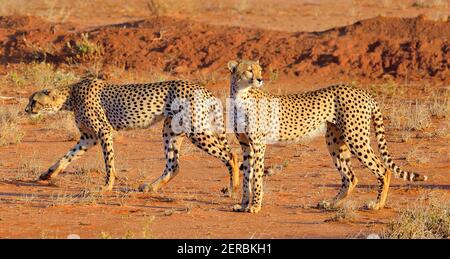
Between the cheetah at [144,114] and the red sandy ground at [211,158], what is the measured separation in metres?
0.31

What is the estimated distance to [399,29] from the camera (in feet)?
63.0

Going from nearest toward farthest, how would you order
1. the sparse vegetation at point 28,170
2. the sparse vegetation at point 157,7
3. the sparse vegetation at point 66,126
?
1. the sparse vegetation at point 28,170
2. the sparse vegetation at point 66,126
3. the sparse vegetation at point 157,7

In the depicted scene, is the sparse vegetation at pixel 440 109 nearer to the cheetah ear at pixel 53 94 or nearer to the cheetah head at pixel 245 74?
the cheetah head at pixel 245 74

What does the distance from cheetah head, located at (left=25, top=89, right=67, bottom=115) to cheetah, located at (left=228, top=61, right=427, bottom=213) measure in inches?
90.7

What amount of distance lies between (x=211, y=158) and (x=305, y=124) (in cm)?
299

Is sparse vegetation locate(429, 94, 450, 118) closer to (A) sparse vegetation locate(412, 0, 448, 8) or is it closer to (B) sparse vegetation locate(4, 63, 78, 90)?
(B) sparse vegetation locate(4, 63, 78, 90)

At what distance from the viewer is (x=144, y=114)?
10.3m

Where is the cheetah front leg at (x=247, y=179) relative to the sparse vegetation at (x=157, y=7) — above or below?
below

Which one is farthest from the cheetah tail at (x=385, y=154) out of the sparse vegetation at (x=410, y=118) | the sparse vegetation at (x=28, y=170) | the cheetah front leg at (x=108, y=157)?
the sparse vegetation at (x=410, y=118)

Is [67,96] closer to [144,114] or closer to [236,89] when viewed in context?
[144,114]

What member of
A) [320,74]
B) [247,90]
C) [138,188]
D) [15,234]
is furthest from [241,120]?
[320,74]

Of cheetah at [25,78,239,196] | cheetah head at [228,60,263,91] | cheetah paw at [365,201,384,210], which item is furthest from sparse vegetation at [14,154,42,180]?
cheetah paw at [365,201,384,210]

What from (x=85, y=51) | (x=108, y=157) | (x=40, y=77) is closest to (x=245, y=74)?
(x=108, y=157)

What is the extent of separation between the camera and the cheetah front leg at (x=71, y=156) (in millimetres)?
10595
